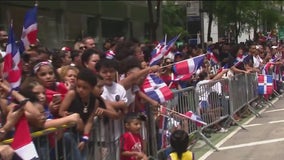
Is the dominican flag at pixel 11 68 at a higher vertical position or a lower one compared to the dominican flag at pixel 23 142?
higher

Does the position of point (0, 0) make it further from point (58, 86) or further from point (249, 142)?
point (58, 86)

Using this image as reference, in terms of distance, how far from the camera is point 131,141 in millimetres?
6465

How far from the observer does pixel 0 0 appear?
69.4 ft

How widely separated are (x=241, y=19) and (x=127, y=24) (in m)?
7.23

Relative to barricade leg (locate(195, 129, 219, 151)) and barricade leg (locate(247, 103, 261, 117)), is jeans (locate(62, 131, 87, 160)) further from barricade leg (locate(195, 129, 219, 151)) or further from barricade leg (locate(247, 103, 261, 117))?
barricade leg (locate(247, 103, 261, 117))

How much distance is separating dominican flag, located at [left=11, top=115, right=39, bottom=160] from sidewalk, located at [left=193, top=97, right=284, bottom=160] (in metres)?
4.61

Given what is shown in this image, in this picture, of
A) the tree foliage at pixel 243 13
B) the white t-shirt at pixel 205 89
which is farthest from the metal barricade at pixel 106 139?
the tree foliage at pixel 243 13

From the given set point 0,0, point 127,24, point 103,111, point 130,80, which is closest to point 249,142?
point 130,80

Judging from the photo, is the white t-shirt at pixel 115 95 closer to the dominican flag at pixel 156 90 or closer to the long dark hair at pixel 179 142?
the long dark hair at pixel 179 142

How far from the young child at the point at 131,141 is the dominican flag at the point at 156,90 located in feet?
3.47

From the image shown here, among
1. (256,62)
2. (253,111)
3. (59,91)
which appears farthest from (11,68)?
(256,62)

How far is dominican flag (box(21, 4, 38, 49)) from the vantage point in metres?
6.52

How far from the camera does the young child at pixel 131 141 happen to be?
6.39m

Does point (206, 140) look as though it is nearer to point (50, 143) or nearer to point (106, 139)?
point (106, 139)
